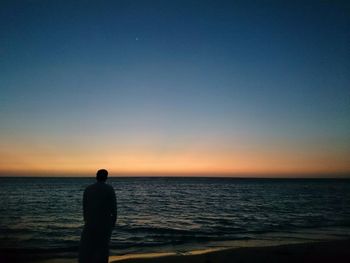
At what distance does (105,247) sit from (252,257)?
546cm

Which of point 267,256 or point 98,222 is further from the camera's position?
point 267,256

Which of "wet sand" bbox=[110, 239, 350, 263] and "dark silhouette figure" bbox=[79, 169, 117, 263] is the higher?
"dark silhouette figure" bbox=[79, 169, 117, 263]

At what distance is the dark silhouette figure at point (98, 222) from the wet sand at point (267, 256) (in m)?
3.94

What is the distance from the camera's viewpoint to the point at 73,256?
12.0 m

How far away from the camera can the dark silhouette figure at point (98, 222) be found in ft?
21.9

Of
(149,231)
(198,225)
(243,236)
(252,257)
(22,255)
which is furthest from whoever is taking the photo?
(198,225)

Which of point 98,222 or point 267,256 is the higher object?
point 98,222

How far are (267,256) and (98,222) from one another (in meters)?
5.99

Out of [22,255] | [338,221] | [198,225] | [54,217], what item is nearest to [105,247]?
[22,255]

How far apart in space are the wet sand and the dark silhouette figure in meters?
3.94

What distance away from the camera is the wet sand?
1023 centimetres

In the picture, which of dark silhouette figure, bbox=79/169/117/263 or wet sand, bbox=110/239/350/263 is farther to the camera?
wet sand, bbox=110/239/350/263

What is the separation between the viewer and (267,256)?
10.6 m

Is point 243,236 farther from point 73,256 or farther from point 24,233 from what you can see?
point 24,233
